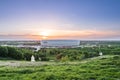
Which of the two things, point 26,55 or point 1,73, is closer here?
point 1,73

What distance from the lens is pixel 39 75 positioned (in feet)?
56.6

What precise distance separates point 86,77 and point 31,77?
423 cm

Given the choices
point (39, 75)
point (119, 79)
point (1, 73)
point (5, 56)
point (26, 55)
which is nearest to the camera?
point (119, 79)

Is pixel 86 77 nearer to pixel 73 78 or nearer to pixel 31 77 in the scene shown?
pixel 73 78

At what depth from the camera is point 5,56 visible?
4322 centimetres

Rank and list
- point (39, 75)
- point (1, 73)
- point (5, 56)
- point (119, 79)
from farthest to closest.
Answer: point (5, 56)
point (1, 73)
point (39, 75)
point (119, 79)

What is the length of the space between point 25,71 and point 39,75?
270cm

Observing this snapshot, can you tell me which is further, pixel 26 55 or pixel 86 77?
pixel 26 55

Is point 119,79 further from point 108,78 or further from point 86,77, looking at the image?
point 86,77

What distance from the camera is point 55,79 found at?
16141mm

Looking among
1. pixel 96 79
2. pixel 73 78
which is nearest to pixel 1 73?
pixel 73 78

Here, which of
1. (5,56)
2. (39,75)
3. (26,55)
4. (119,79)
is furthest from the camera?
(26,55)

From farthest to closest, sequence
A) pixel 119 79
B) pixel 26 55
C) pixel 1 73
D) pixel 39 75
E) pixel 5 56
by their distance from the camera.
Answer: pixel 26 55, pixel 5 56, pixel 1 73, pixel 39 75, pixel 119 79

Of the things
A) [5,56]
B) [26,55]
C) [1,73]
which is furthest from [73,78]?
[26,55]
